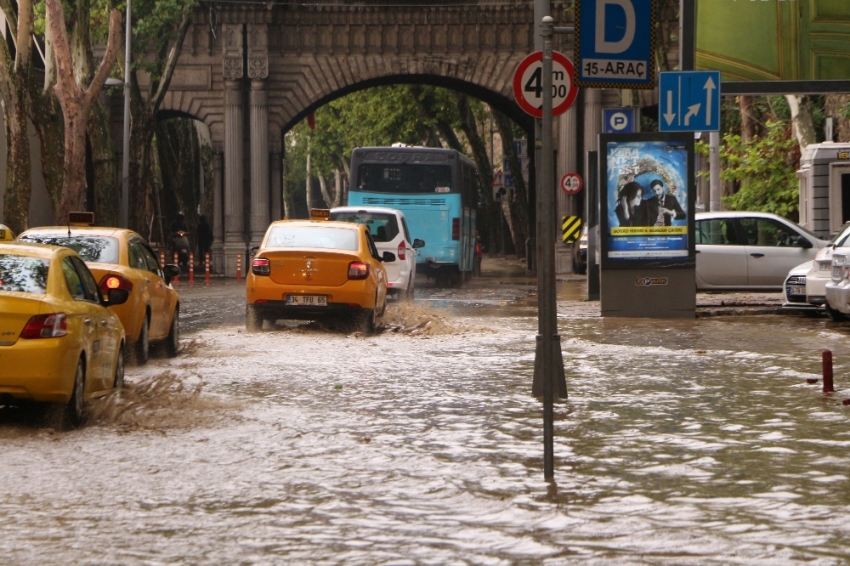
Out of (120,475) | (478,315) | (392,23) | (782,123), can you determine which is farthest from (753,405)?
(392,23)

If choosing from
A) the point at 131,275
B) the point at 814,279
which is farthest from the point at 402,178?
the point at 131,275

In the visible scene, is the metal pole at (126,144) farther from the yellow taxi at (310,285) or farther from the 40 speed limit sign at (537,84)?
the 40 speed limit sign at (537,84)

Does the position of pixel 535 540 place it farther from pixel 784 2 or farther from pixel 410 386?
pixel 784 2

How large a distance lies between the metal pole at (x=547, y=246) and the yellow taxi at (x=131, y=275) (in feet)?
17.3

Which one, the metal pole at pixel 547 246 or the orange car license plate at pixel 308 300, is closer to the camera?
the metal pole at pixel 547 246

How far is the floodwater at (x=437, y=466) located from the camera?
6723 millimetres

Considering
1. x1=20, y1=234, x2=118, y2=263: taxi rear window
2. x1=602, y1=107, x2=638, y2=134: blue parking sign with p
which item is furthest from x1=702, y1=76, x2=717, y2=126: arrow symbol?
x1=20, y1=234, x2=118, y2=263: taxi rear window

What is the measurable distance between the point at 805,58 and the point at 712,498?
16251 millimetres

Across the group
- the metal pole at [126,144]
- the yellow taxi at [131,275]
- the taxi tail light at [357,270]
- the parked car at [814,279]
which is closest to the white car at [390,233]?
the parked car at [814,279]

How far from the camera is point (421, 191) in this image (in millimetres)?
36906

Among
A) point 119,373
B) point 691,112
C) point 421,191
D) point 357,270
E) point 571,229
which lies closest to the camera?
point 119,373

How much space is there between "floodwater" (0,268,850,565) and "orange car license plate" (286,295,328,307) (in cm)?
293

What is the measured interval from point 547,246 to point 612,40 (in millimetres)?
1446

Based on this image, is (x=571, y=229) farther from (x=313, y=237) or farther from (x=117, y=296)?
(x=117, y=296)
